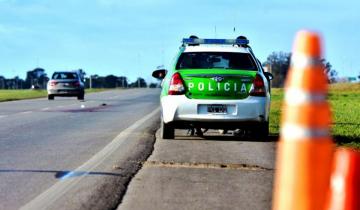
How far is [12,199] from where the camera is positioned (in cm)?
689

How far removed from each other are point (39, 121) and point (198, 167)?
1016 centimetres

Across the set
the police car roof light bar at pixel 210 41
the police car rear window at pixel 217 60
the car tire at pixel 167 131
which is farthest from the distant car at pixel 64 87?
the police car rear window at pixel 217 60

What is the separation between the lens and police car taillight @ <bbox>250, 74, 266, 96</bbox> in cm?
1167

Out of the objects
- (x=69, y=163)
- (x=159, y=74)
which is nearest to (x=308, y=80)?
(x=69, y=163)

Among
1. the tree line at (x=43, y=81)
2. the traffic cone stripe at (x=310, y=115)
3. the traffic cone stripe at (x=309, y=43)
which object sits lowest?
the tree line at (x=43, y=81)

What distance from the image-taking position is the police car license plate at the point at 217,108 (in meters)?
11.6

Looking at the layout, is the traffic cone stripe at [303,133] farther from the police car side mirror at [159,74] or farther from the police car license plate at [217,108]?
the police car side mirror at [159,74]

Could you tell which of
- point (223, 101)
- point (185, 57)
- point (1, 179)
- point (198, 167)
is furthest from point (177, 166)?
point (185, 57)

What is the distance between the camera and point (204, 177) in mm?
8070

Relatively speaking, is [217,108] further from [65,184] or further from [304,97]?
[304,97]

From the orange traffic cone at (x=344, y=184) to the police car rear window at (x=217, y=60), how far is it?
877cm

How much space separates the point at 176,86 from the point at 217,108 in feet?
2.48

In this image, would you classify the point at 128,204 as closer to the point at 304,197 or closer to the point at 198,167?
the point at 198,167

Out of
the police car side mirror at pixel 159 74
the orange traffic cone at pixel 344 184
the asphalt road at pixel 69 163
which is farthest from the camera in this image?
the police car side mirror at pixel 159 74
